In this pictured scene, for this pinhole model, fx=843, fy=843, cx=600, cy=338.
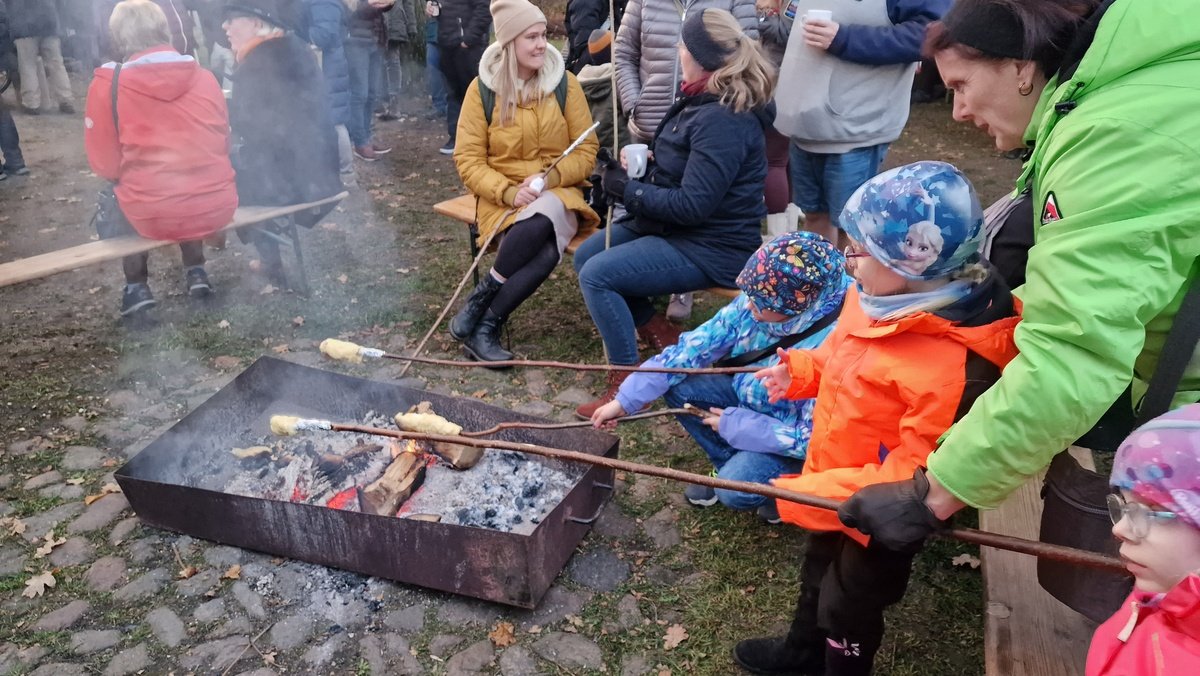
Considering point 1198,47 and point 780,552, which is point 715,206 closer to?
point 780,552

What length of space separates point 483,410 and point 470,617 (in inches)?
41.6

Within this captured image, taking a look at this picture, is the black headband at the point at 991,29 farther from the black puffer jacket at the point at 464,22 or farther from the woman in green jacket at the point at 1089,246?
the black puffer jacket at the point at 464,22

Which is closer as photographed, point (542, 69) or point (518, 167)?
point (542, 69)

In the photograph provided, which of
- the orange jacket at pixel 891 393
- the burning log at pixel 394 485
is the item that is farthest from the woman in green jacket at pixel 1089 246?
the burning log at pixel 394 485

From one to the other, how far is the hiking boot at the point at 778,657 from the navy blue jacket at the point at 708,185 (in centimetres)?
209

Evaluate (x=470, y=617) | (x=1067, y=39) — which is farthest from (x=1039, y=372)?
(x=470, y=617)

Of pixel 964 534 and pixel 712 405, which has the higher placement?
pixel 964 534

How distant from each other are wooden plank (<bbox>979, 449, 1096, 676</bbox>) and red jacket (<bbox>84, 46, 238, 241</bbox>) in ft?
16.6

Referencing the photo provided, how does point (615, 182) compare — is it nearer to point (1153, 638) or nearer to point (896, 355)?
point (896, 355)

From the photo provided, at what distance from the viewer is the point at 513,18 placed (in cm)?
509

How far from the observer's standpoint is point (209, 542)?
12.4ft

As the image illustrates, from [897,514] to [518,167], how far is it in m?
4.00

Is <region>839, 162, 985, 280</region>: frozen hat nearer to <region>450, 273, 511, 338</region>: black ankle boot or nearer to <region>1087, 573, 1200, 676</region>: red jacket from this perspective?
<region>1087, 573, 1200, 676</region>: red jacket

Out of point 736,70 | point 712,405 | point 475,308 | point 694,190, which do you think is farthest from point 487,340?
point 736,70
